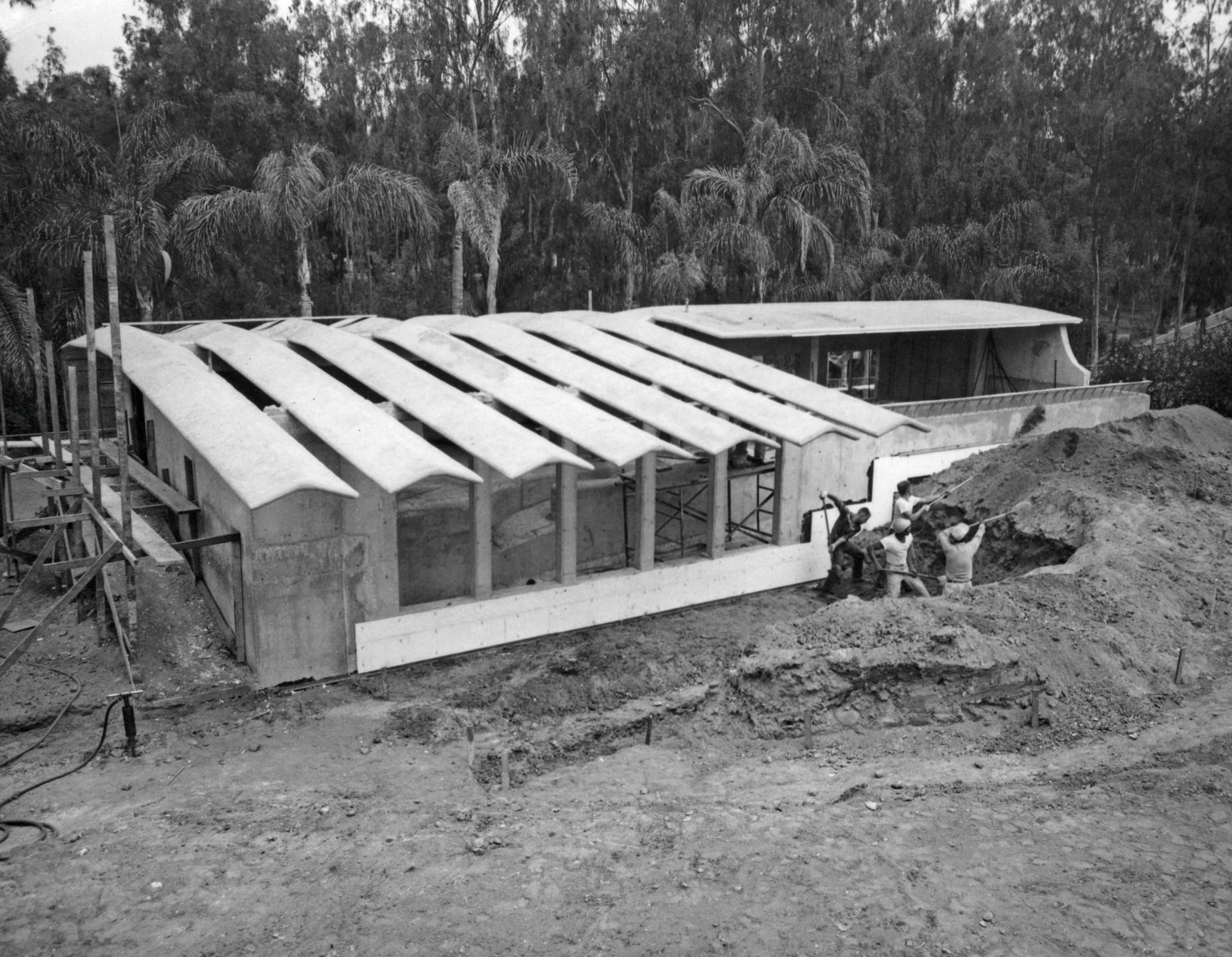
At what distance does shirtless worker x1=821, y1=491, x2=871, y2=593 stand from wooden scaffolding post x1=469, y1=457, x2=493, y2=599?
209 inches

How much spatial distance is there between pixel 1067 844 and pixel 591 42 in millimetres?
31291

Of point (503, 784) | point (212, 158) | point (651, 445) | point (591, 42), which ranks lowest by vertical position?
point (503, 784)

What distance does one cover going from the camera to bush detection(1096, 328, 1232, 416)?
87.4 ft

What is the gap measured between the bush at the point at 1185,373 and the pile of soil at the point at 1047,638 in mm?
12502

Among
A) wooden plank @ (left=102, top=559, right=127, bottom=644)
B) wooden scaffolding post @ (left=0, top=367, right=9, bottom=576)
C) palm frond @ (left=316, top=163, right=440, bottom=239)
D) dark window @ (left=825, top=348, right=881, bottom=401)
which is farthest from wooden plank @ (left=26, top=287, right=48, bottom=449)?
dark window @ (left=825, top=348, right=881, bottom=401)

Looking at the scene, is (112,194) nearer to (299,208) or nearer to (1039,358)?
(299,208)

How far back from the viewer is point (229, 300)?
29797 millimetres

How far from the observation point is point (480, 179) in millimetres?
26438

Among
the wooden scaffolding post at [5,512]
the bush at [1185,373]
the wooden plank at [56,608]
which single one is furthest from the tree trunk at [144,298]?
the bush at [1185,373]

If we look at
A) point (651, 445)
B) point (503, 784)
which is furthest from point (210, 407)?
point (503, 784)

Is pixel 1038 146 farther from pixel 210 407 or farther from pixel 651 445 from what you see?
pixel 210 407

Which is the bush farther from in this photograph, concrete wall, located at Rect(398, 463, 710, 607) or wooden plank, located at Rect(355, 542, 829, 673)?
concrete wall, located at Rect(398, 463, 710, 607)

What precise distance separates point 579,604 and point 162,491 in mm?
5822

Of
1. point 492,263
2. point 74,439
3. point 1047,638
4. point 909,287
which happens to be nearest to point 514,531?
point 74,439
